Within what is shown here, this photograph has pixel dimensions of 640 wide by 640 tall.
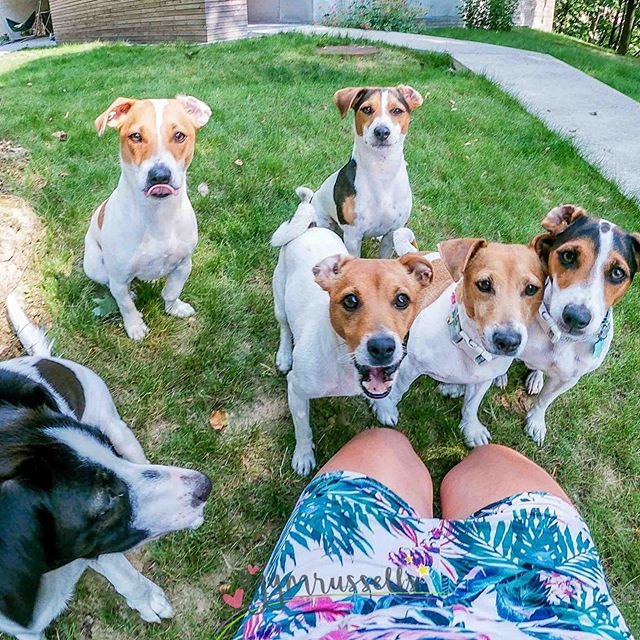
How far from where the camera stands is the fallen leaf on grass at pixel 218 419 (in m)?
3.32

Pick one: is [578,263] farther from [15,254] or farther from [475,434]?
[15,254]

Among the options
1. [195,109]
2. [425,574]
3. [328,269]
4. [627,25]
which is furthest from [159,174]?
[627,25]

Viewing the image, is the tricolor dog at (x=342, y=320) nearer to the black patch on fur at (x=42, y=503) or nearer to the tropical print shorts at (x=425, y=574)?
the tropical print shorts at (x=425, y=574)

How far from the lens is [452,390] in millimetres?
3559

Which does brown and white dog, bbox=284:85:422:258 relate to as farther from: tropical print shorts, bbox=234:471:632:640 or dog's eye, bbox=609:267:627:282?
tropical print shorts, bbox=234:471:632:640

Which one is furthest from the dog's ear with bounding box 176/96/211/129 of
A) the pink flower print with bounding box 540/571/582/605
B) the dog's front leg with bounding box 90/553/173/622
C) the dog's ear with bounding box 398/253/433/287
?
the pink flower print with bounding box 540/571/582/605

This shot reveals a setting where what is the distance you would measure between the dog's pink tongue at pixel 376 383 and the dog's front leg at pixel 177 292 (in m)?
1.68

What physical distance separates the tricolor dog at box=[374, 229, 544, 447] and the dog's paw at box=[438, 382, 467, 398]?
0.91 ft

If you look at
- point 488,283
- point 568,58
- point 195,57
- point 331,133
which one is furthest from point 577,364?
point 568,58

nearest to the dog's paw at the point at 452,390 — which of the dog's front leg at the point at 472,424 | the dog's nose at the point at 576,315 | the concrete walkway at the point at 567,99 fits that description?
the dog's front leg at the point at 472,424

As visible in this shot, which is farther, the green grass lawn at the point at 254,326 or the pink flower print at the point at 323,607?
the green grass lawn at the point at 254,326

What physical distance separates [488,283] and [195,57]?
855cm

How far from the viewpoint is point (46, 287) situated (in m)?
3.95

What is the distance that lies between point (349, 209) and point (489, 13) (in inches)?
575
